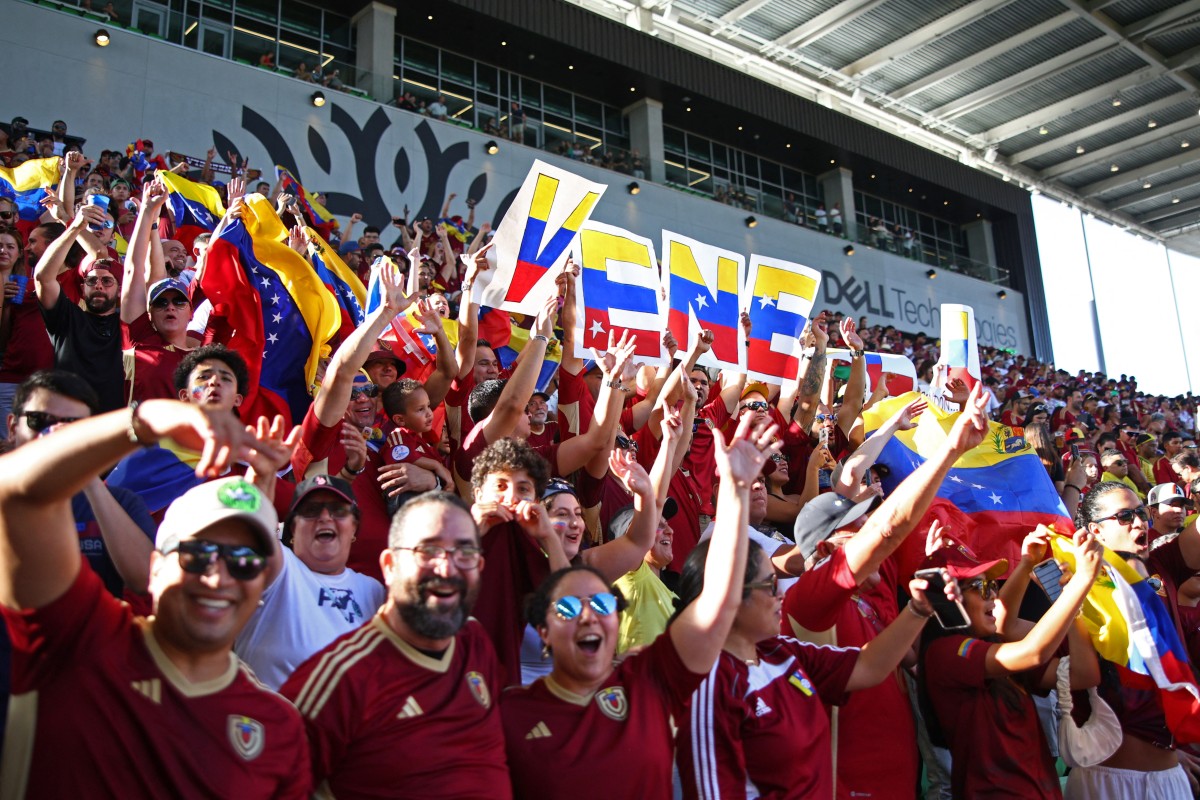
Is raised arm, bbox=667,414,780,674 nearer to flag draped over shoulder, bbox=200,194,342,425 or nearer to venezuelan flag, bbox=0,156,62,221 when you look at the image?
flag draped over shoulder, bbox=200,194,342,425

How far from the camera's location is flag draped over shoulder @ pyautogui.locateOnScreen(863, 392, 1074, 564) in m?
5.64

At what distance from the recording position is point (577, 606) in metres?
2.65

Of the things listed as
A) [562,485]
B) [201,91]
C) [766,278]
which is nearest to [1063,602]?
[562,485]

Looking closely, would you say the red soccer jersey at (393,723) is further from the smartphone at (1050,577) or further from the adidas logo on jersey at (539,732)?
the smartphone at (1050,577)

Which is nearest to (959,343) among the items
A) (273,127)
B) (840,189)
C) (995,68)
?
(273,127)

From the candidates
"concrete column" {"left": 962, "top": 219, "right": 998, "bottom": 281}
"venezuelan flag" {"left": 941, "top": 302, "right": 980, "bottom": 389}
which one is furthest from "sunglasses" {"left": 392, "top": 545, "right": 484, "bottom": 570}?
"concrete column" {"left": 962, "top": 219, "right": 998, "bottom": 281}

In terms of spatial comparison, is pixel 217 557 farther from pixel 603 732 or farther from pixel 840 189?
pixel 840 189

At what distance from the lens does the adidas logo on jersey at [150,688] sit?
1901 mm

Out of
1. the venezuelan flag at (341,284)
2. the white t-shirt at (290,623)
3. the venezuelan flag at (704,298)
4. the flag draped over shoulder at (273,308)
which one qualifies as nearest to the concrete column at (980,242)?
the venezuelan flag at (704,298)

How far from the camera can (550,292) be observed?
5.48 metres

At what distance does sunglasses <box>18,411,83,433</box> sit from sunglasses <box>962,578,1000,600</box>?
9.95 feet

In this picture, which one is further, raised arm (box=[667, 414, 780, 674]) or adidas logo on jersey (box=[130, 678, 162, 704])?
raised arm (box=[667, 414, 780, 674])

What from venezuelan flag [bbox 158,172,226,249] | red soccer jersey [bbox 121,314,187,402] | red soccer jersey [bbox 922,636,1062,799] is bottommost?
red soccer jersey [bbox 922,636,1062,799]

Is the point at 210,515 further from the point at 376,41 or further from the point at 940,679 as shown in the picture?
the point at 376,41
